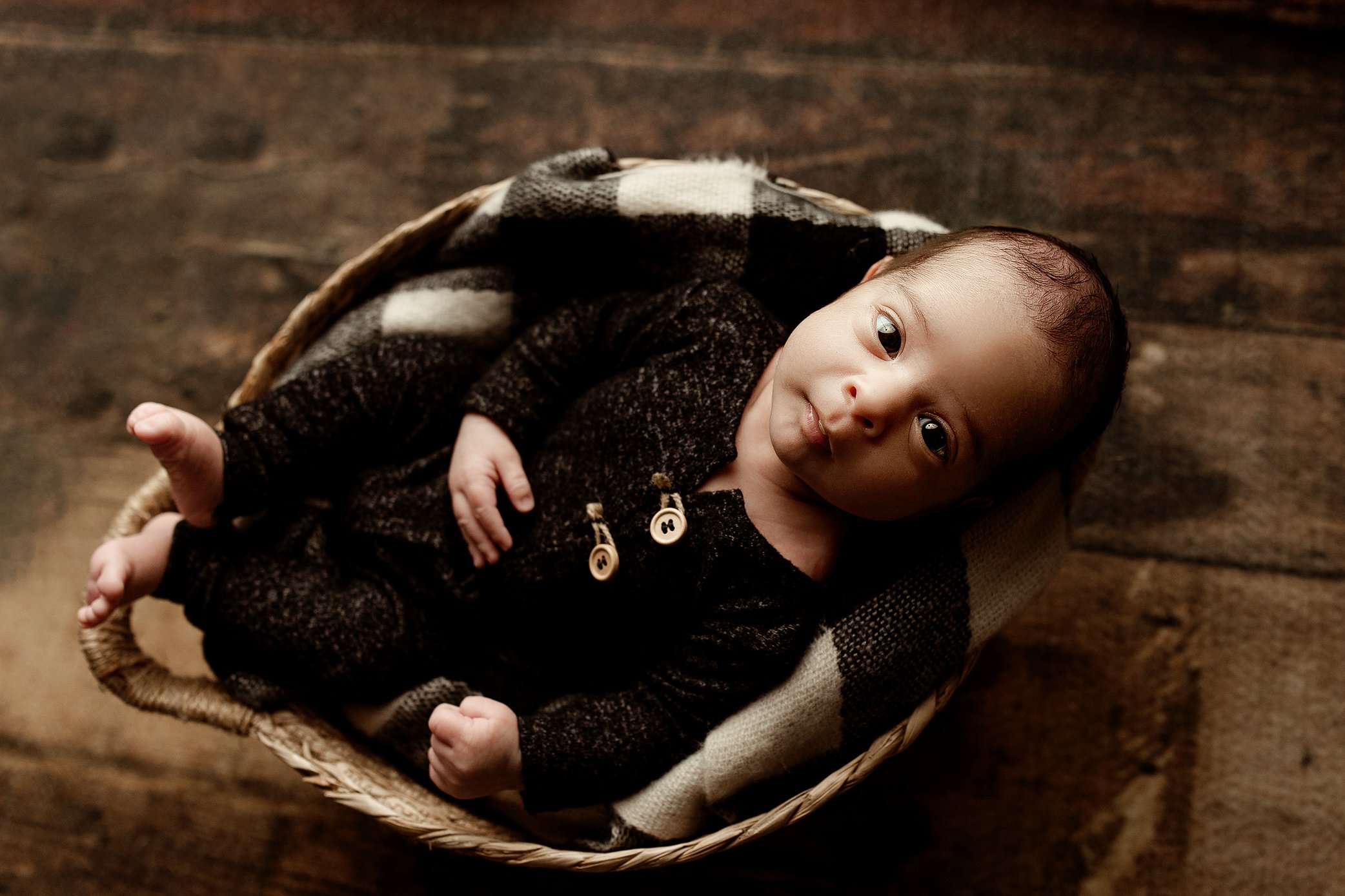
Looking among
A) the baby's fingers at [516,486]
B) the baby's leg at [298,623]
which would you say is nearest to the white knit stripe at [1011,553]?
the baby's fingers at [516,486]

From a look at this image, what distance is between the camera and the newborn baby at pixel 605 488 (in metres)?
0.87

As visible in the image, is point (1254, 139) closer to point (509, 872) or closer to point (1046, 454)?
point (1046, 454)

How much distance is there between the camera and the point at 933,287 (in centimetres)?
87

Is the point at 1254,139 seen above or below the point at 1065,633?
above

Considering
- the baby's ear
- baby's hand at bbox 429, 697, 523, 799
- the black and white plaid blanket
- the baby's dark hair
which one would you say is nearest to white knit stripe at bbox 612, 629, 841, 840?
the black and white plaid blanket

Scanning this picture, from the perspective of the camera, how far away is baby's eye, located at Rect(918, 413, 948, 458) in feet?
2.84

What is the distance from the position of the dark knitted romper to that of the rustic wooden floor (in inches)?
11.6

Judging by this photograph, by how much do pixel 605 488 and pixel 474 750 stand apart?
0.29 metres

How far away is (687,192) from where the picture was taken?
45.4 inches

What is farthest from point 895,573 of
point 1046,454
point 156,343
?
point 156,343

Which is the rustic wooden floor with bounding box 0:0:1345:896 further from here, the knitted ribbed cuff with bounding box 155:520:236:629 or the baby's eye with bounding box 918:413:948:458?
the baby's eye with bounding box 918:413:948:458

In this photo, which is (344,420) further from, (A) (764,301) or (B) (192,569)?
(A) (764,301)

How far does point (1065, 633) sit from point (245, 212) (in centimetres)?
131

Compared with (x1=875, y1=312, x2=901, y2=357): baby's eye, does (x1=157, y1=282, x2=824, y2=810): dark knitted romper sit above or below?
below
